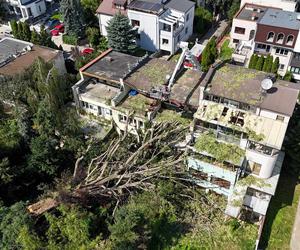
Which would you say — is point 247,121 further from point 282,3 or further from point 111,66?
point 282,3

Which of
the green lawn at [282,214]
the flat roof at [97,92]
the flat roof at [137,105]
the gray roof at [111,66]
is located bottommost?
the green lawn at [282,214]

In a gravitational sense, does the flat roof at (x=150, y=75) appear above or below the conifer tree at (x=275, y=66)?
above

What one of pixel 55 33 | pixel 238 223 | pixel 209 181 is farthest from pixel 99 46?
pixel 238 223

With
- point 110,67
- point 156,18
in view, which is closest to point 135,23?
point 156,18

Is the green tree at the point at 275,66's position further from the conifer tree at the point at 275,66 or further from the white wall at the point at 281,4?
the white wall at the point at 281,4

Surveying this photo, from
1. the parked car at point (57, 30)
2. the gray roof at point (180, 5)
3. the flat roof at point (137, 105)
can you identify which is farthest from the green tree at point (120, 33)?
the flat roof at point (137, 105)

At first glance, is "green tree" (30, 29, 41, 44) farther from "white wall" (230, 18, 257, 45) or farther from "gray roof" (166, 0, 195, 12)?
"white wall" (230, 18, 257, 45)
